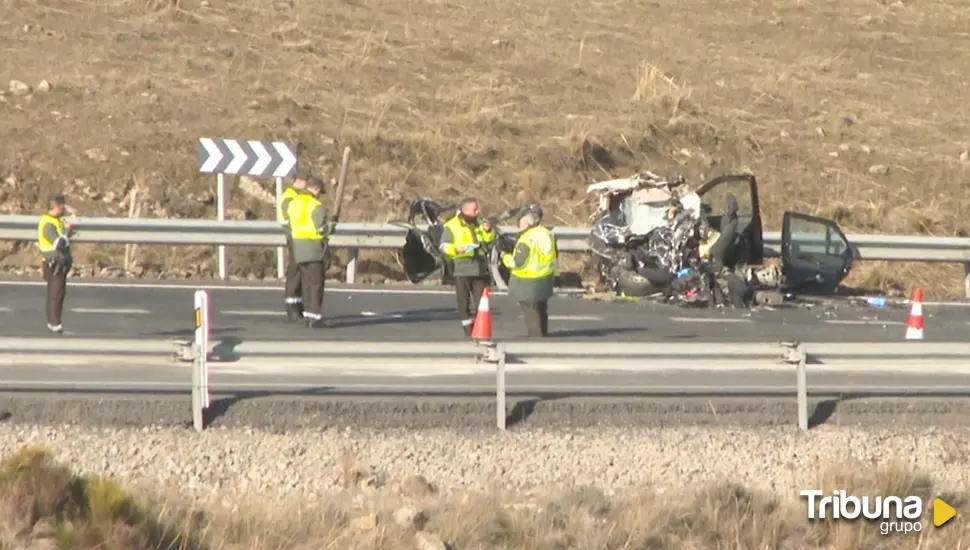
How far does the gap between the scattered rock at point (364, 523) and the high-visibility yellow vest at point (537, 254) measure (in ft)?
18.1

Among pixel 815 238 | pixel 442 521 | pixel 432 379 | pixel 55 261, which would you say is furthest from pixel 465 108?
pixel 442 521

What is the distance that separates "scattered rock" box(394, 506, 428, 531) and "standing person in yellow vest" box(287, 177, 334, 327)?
587 centimetres

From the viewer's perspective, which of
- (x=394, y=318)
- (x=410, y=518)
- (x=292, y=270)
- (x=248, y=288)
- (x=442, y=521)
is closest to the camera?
(x=410, y=518)

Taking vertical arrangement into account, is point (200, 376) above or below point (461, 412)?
above

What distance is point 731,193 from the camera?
2066 centimetres

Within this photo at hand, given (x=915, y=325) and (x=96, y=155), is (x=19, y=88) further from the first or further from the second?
(x=915, y=325)

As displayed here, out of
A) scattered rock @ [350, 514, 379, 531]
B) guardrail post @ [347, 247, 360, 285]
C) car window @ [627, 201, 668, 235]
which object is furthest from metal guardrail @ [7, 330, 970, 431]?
guardrail post @ [347, 247, 360, 285]

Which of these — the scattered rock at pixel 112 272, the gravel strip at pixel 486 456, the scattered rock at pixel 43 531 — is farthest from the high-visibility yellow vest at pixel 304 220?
the scattered rock at pixel 43 531

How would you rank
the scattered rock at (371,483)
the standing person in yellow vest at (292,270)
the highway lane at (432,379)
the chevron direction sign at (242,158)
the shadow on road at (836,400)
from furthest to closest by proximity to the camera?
1. the chevron direction sign at (242,158)
2. the standing person in yellow vest at (292,270)
3. the shadow on road at (836,400)
4. the highway lane at (432,379)
5. the scattered rock at (371,483)

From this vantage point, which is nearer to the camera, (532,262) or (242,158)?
(532,262)

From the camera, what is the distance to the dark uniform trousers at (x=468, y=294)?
17016mm

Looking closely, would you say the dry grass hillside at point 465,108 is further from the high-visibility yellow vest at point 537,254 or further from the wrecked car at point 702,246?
the high-visibility yellow vest at point 537,254

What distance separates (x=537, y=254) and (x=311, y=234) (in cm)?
223

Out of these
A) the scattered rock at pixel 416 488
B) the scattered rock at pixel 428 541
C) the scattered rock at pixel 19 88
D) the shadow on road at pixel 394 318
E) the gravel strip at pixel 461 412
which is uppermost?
the scattered rock at pixel 19 88
